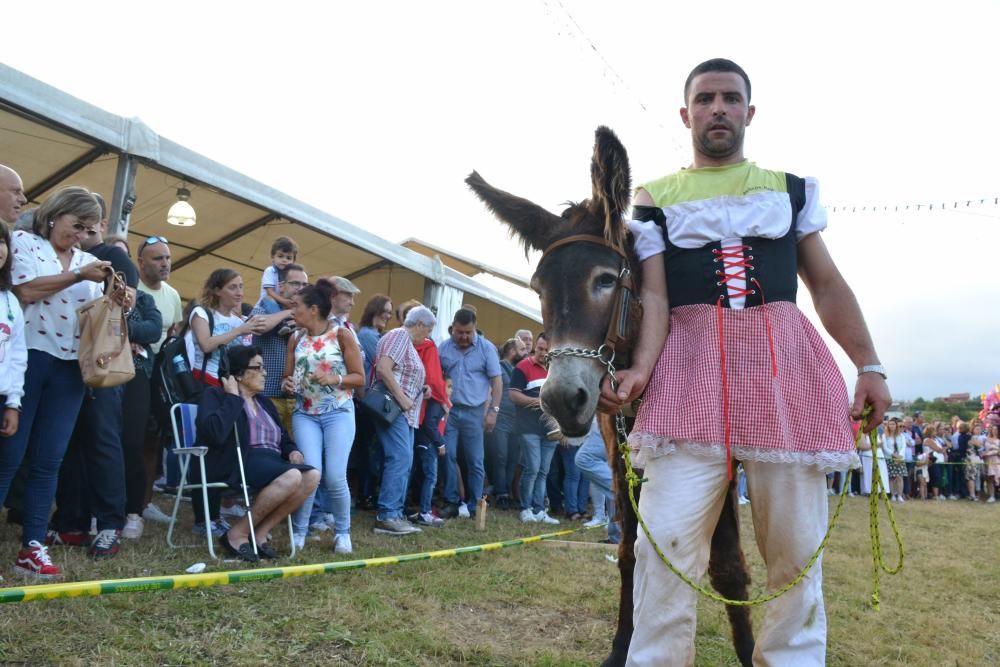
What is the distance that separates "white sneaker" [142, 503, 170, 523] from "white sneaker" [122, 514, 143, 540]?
635mm

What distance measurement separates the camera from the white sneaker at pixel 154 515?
5.84 meters

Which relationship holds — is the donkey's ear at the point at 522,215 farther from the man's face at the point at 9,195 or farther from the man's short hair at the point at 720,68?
the man's face at the point at 9,195

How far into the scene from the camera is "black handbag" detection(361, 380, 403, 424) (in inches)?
251

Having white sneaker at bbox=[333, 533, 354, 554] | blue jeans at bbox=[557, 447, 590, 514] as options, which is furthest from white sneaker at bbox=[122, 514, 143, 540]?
blue jeans at bbox=[557, 447, 590, 514]

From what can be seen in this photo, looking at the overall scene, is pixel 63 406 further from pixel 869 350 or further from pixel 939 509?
pixel 939 509

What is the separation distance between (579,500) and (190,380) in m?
5.77

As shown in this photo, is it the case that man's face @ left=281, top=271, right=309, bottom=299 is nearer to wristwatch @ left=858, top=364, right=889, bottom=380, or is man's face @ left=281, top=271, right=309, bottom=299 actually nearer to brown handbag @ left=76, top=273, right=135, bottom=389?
brown handbag @ left=76, top=273, right=135, bottom=389

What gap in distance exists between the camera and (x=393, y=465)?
647cm

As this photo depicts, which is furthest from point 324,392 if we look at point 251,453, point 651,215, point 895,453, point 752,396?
point 895,453

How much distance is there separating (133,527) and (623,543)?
3.75m

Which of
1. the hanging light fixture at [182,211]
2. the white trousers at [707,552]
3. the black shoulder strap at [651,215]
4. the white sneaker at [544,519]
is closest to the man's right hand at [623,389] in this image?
the white trousers at [707,552]

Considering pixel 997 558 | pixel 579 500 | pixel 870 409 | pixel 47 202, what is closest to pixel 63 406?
pixel 47 202

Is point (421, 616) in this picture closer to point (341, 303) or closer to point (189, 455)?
point (189, 455)

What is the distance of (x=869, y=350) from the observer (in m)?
2.34
